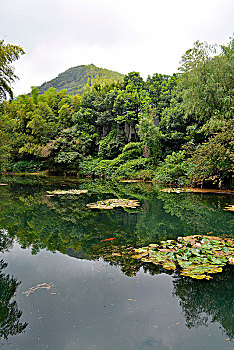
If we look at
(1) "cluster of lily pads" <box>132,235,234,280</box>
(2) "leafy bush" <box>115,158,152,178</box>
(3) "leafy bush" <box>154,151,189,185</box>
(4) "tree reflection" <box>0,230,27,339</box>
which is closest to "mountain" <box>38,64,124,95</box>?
(2) "leafy bush" <box>115,158,152,178</box>

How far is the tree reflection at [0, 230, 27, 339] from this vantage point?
174 cm

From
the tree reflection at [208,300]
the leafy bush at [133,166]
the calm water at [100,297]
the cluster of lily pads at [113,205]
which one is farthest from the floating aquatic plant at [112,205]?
the leafy bush at [133,166]

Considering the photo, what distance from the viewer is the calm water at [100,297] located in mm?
1637

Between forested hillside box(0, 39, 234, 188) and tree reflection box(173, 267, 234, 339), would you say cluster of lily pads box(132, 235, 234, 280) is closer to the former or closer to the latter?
tree reflection box(173, 267, 234, 339)

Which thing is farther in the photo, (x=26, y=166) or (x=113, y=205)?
(x=26, y=166)

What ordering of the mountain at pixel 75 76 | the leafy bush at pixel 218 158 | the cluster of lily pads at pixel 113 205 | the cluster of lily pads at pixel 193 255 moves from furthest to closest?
the mountain at pixel 75 76 → the leafy bush at pixel 218 158 → the cluster of lily pads at pixel 113 205 → the cluster of lily pads at pixel 193 255

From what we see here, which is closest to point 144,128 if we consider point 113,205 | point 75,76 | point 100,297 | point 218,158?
point 218,158

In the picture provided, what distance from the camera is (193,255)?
9.66 ft

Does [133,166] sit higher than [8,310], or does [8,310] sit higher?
[133,166]

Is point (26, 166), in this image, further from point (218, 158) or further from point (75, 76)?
point (75, 76)

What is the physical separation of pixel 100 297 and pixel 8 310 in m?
0.83

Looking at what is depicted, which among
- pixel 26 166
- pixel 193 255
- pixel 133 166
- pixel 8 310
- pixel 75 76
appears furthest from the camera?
pixel 75 76

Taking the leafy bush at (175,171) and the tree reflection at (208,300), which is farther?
the leafy bush at (175,171)

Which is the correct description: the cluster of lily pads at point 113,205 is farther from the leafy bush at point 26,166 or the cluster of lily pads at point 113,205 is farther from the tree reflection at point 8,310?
A: the leafy bush at point 26,166
